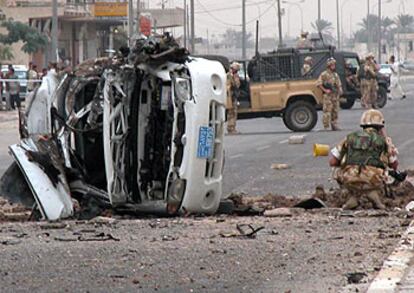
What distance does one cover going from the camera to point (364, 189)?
45.6 ft

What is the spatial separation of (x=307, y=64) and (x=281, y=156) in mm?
9987

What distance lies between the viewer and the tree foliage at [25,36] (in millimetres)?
64062

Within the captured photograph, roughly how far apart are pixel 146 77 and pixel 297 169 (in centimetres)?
740

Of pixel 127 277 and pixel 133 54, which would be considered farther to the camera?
pixel 133 54

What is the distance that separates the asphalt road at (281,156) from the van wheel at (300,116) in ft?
1.01

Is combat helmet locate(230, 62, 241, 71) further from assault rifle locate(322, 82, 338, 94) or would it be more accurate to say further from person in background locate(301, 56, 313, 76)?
assault rifle locate(322, 82, 338, 94)

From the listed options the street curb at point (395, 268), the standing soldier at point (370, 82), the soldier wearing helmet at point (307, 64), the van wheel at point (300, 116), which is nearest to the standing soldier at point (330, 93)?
the van wheel at point (300, 116)

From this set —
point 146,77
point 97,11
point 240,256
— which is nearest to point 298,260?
point 240,256

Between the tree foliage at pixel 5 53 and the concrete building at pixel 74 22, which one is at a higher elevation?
the concrete building at pixel 74 22

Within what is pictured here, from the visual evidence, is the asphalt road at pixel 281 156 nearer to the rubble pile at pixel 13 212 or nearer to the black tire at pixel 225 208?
the black tire at pixel 225 208

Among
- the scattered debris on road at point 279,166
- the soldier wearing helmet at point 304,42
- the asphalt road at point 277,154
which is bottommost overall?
the asphalt road at point 277,154

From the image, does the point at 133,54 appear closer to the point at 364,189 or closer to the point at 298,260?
the point at 364,189

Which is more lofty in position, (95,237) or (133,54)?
(133,54)

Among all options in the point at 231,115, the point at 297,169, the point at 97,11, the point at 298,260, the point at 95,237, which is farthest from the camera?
the point at 97,11
